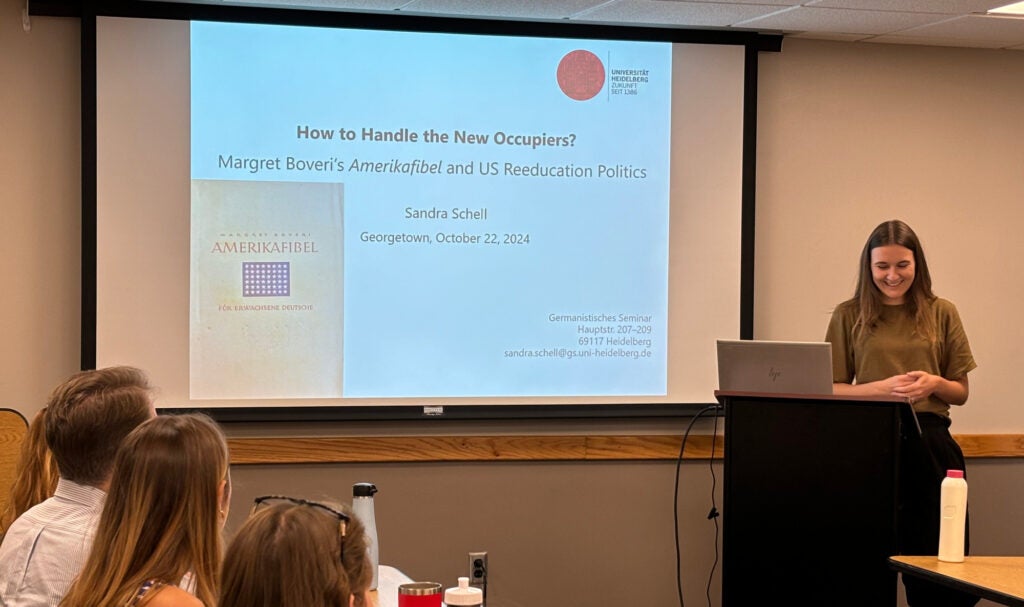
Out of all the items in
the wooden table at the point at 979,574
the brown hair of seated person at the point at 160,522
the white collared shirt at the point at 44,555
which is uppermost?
the brown hair of seated person at the point at 160,522

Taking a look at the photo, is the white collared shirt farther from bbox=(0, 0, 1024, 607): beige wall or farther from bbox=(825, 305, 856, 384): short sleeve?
bbox=(825, 305, 856, 384): short sleeve

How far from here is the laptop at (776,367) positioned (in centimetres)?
347

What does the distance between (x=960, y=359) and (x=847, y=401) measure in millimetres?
850

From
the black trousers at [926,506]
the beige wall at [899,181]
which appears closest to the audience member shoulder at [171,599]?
the black trousers at [926,506]

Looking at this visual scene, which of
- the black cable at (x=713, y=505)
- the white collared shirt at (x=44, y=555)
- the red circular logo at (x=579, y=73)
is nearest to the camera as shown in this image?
the white collared shirt at (x=44, y=555)

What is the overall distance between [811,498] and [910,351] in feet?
2.80

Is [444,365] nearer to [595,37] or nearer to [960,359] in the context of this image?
[595,37]

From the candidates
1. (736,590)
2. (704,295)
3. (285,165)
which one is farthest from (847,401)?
(285,165)

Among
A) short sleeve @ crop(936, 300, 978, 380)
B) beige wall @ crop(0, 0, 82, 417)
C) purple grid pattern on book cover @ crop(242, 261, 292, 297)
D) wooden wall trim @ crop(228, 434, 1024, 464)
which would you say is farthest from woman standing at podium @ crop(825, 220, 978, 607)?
beige wall @ crop(0, 0, 82, 417)

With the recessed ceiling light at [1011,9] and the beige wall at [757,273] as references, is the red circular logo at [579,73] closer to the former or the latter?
the beige wall at [757,273]

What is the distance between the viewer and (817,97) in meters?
4.67

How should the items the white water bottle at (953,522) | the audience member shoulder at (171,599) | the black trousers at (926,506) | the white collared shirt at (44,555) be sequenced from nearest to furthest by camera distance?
the audience member shoulder at (171,599), the white collared shirt at (44,555), the white water bottle at (953,522), the black trousers at (926,506)

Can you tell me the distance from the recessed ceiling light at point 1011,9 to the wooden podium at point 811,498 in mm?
1666

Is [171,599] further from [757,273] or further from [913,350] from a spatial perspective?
[757,273]
